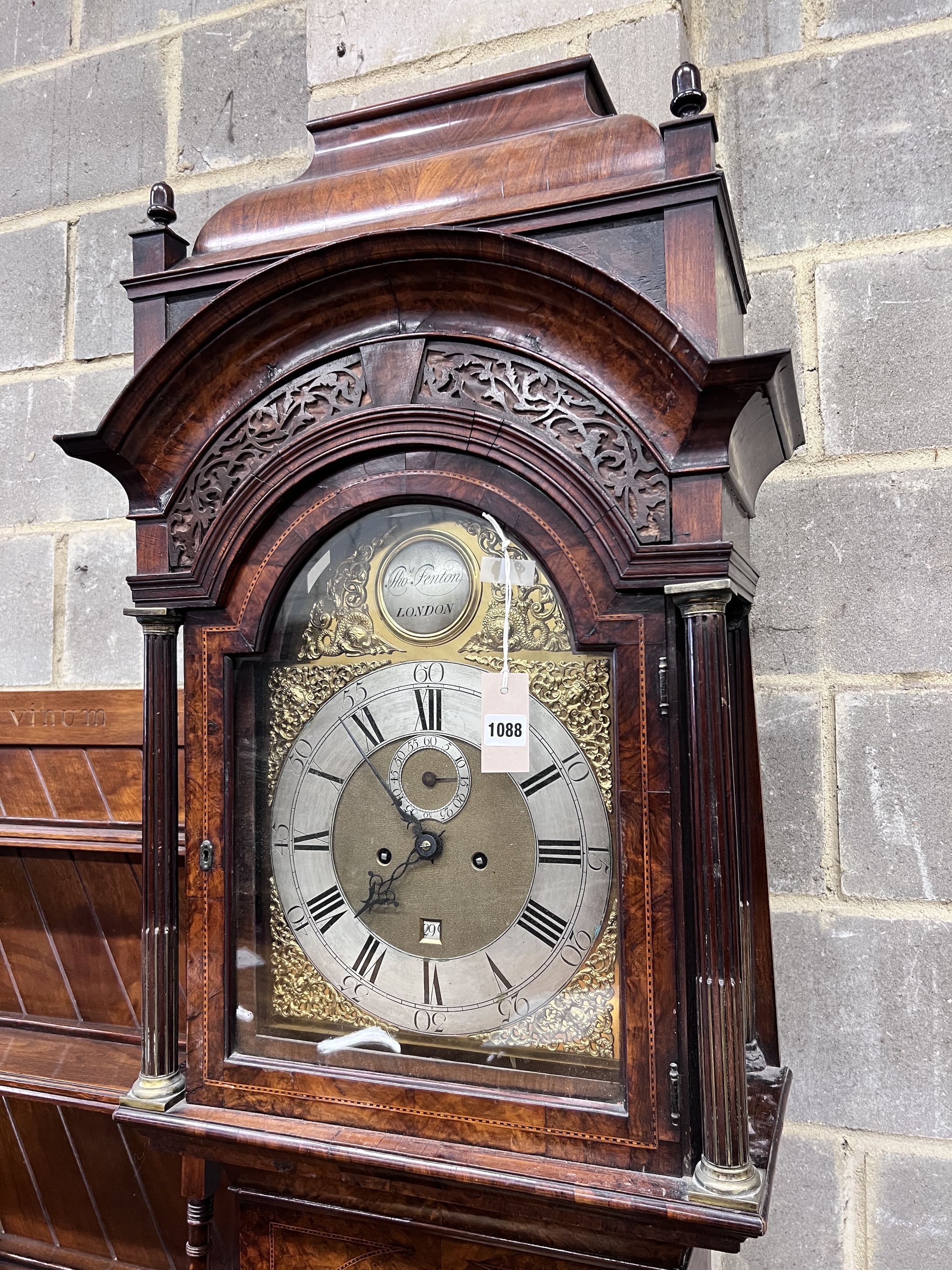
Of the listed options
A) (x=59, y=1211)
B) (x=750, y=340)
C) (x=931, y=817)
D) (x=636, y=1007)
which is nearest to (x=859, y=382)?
(x=750, y=340)

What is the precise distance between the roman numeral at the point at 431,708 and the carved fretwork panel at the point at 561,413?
24cm

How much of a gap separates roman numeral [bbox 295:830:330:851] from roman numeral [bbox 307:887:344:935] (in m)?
0.04

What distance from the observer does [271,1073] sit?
887 millimetres

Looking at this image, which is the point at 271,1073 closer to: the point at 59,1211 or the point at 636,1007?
the point at 636,1007

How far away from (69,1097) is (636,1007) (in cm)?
92

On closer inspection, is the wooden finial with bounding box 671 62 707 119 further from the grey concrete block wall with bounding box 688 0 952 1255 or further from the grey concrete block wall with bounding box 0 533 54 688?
the grey concrete block wall with bounding box 0 533 54 688

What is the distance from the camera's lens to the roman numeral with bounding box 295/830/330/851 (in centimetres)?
90

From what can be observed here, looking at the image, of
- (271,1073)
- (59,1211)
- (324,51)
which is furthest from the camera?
(59,1211)

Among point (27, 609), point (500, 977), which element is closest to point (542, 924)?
point (500, 977)

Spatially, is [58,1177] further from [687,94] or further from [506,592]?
[687,94]

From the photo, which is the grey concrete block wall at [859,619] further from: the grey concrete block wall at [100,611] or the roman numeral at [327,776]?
the grey concrete block wall at [100,611]

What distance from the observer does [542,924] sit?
818 mm

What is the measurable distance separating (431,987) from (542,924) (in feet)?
0.42

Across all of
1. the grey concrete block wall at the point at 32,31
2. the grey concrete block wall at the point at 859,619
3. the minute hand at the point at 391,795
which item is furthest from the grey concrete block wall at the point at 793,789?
the grey concrete block wall at the point at 32,31
